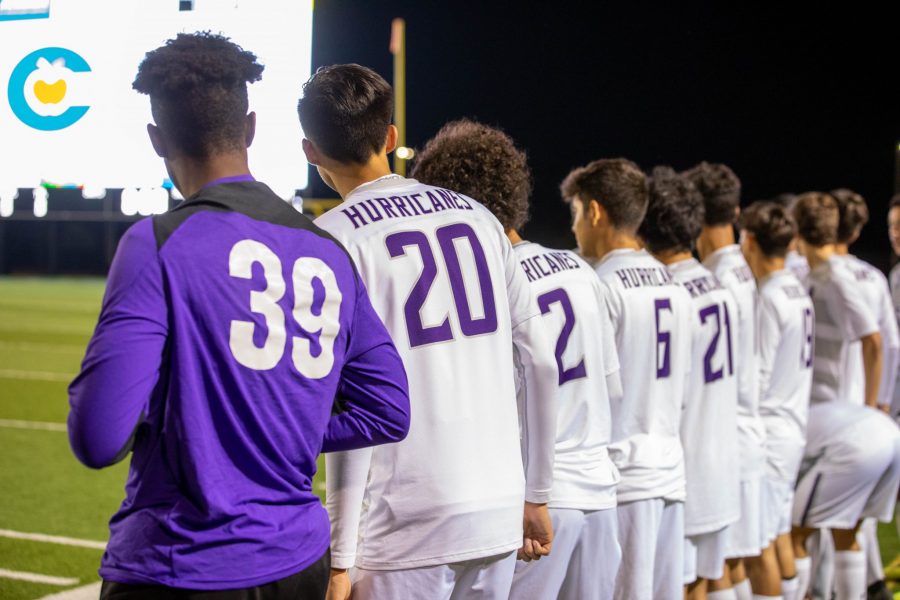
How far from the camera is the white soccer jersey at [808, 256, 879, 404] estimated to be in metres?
5.54

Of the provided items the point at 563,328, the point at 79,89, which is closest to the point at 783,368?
the point at 563,328

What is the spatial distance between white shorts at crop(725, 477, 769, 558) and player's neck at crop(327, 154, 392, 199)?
278cm

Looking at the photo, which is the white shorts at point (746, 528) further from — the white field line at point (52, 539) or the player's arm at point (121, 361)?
the white field line at point (52, 539)

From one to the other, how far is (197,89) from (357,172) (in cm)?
71

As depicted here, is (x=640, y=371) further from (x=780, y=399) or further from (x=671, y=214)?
(x=780, y=399)

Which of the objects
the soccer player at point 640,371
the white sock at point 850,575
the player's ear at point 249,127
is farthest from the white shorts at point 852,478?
the player's ear at point 249,127

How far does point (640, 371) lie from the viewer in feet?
11.9

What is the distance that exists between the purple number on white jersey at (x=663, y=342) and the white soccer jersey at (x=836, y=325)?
7.60 ft

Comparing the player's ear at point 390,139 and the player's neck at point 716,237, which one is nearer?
the player's ear at point 390,139

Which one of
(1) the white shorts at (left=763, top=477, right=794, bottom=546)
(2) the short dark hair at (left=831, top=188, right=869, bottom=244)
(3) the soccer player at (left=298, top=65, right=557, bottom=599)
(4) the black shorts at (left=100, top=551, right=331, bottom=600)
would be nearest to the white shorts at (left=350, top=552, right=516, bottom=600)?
(3) the soccer player at (left=298, top=65, right=557, bottom=599)

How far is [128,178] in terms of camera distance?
5035 mm

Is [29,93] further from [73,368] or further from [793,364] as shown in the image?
[73,368]

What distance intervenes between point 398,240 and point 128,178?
3.06 m

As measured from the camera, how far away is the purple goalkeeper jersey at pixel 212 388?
1.71 m
